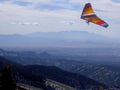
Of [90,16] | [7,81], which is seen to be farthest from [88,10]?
[7,81]

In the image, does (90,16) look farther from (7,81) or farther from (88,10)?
(7,81)

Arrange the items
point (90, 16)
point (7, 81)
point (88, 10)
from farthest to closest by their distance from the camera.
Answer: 1. point (7, 81)
2. point (90, 16)
3. point (88, 10)

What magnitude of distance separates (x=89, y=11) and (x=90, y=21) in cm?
90

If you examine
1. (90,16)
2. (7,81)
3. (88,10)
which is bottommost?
(7,81)

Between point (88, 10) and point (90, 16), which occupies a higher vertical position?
point (88, 10)

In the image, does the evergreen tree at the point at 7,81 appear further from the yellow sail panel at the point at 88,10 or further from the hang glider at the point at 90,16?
the yellow sail panel at the point at 88,10

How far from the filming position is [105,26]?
123 ft

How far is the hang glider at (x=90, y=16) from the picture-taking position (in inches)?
1470

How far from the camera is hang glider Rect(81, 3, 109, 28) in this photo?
37344 mm

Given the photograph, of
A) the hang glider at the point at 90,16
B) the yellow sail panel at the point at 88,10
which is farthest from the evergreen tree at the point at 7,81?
the yellow sail panel at the point at 88,10

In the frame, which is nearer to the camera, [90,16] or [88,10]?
[88,10]

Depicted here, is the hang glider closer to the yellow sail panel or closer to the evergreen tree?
the yellow sail panel

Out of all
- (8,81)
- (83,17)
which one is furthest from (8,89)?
(83,17)

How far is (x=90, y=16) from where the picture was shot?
1500 inches
